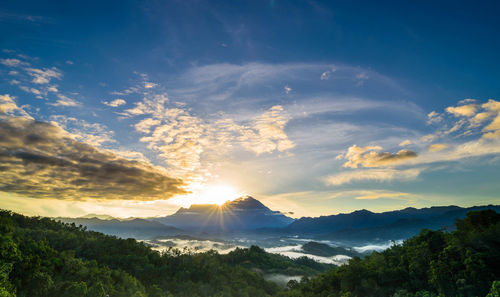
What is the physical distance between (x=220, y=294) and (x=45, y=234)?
71.2 m

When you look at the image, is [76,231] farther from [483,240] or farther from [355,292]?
[483,240]

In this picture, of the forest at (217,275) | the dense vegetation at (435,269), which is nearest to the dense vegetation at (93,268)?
the forest at (217,275)

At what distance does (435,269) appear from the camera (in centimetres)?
5603

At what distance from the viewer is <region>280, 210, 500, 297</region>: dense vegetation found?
50.5 metres

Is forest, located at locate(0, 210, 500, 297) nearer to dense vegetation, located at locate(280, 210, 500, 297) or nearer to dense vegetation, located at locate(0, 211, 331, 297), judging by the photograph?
dense vegetation, located at locate(280, 210, 500, 297)

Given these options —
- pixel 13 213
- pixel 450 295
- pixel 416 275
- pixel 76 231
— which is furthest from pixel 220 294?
pixel 13 213

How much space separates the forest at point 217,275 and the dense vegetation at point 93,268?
166 mm

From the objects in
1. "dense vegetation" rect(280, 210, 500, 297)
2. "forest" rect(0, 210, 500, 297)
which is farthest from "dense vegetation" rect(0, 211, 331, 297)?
"dense vegetation" rect(280, 210, 500, 297)

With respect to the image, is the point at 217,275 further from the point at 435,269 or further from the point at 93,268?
the point at 435,269

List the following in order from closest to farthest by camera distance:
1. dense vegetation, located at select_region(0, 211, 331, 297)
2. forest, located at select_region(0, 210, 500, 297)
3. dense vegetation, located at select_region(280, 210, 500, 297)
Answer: dense vegetation, located at select_region(0, 211, 331, 297), forest, located at select_region(0, 210, 500, 297), dense vegetation, located at select_region(280, 210, 500, 297)

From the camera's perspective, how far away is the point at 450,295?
50.7 meters

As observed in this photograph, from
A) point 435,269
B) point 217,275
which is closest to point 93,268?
point 217,275

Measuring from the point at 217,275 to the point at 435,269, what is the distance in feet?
292

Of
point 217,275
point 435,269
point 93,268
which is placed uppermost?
point 435,269
